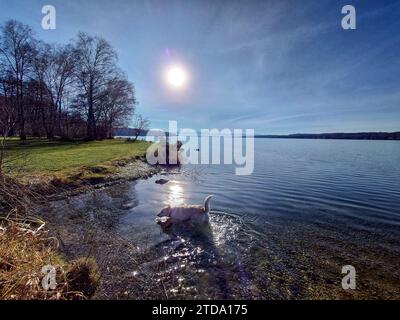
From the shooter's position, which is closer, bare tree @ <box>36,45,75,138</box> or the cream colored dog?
the cream colored dog

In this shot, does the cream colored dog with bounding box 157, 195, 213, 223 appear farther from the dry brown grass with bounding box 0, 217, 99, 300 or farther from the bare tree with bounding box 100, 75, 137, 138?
the bare tree with bounding box 100, 75, 137, 138

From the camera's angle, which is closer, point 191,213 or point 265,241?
point 265,241

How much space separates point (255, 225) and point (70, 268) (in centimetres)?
636

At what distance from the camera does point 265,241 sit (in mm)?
7348

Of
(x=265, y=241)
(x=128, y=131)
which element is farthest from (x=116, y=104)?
(x=265, y=241)

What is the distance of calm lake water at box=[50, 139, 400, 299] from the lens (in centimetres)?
509

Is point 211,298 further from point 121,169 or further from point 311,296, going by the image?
point 121,169

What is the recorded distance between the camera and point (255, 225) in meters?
8.70

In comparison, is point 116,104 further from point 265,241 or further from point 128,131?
point 265,241

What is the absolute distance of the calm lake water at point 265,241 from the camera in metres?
5.09

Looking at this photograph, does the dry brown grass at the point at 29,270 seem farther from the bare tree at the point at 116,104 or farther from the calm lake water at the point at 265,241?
the bare tree at the point at 116,104

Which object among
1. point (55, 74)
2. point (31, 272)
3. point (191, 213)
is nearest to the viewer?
point (31, 272)

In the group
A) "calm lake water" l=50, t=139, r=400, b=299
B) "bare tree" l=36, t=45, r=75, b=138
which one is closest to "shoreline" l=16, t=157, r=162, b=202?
"calm lake water" l=50, t=139, r=400, b=299

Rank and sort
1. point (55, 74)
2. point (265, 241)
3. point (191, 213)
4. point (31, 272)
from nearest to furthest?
point (31, 272) → point (265, 241) → point (191, 213) → point (55, 74)
